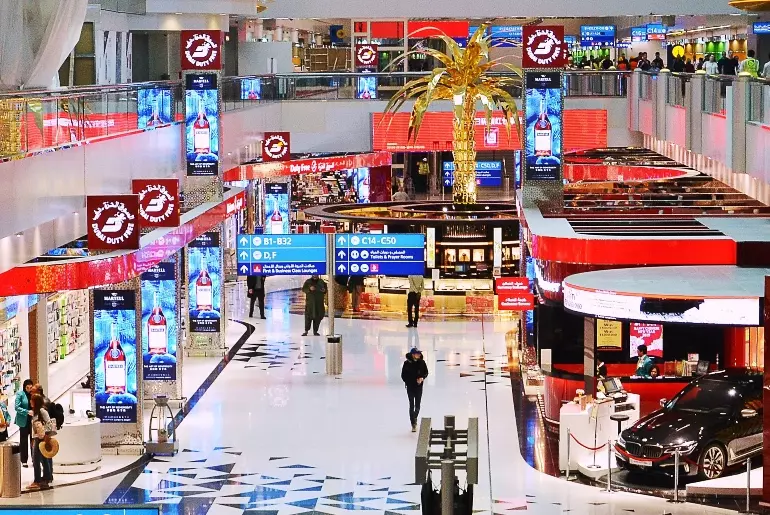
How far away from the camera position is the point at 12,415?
66.9 ft

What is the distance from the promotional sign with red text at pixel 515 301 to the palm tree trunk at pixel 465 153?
48.4ft

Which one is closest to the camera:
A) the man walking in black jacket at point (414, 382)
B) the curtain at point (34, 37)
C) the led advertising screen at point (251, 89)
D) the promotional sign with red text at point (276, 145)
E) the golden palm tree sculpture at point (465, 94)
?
the curtain at point (34, 37)

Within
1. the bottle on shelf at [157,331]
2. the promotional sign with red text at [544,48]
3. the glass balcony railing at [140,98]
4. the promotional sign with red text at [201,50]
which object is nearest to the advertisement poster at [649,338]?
the promotional sign with red text at [544,48]

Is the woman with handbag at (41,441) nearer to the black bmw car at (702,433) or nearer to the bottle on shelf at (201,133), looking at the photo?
the black bmw car at (702,433)

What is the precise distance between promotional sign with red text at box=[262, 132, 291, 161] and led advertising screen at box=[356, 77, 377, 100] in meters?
4.55

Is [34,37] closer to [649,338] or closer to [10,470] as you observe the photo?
[10,470]

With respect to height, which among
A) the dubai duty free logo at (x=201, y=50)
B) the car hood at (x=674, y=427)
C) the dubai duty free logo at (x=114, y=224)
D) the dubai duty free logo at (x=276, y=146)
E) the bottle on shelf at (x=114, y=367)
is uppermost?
the dubai duty free logo at (x=201, y=50)

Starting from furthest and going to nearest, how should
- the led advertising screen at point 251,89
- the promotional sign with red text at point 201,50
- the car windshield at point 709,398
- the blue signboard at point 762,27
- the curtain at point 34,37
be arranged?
the blue signboard at point 762,27, the led advertising screen at point 251,89, the promotional sign with red text at point 201,50, the curtain at point 34,37, the car windshield at point 709,398

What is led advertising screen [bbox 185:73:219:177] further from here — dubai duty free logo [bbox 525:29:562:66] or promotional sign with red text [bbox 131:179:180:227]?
dubai duty free logo [bbox 525:29:562:66]

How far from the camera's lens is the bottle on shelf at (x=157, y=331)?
870 inches

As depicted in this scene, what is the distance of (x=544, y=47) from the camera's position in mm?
24656

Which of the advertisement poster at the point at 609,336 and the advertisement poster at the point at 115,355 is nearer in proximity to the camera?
the advertisement poster at the point at 115,355

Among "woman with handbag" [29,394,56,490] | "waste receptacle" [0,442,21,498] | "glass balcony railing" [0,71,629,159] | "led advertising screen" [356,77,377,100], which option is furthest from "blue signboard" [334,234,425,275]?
"led advertising screen" [356,77,377,100]

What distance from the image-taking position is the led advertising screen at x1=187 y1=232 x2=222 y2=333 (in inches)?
1039
